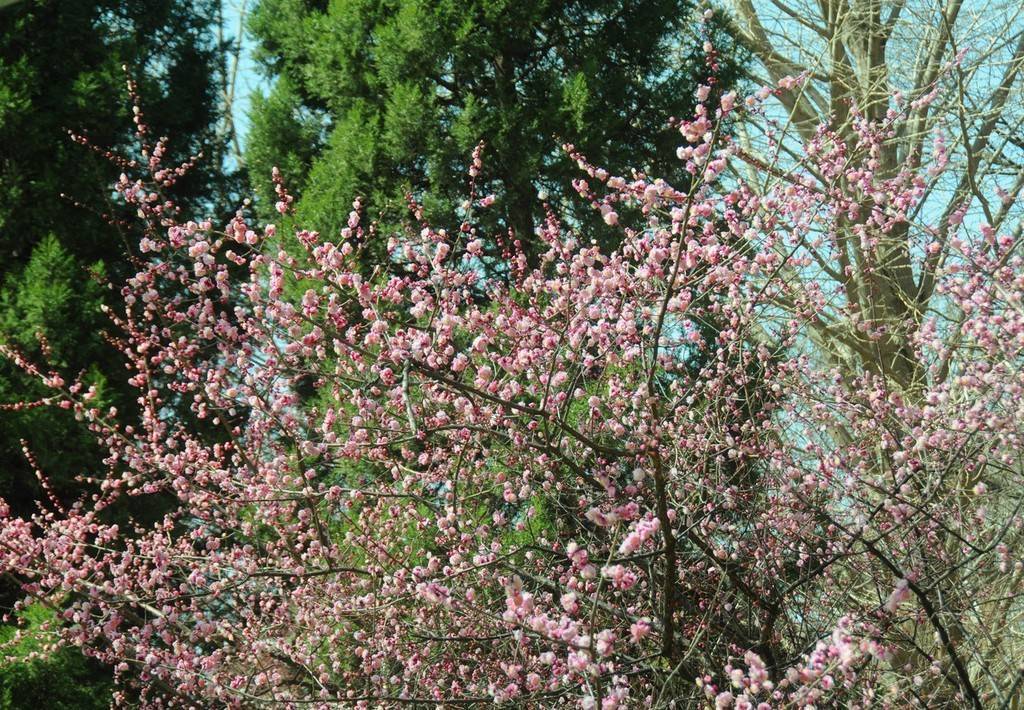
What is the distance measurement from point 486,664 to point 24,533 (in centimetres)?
234

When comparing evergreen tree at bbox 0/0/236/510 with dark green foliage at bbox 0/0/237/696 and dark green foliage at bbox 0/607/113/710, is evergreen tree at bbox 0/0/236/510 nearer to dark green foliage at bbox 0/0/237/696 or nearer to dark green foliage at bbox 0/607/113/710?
dark green foliage at bbox 0/0/237/696

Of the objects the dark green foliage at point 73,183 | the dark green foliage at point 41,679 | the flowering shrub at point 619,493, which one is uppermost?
the dark green foliage at point 73,183

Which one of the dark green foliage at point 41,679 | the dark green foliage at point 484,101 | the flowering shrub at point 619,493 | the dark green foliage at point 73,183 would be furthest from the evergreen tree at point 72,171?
the flowering shrub at point 619,493

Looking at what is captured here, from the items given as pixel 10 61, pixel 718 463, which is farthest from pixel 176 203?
pixel 718 463

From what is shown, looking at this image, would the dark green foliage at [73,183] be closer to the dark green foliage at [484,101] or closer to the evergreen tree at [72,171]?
the evergreen tree at [72,171]

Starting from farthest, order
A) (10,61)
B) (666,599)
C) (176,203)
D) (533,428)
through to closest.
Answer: (176,203)
(10,61)
(533,428)
(666,599)

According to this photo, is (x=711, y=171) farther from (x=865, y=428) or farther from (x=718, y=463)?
(x=865, y=428)

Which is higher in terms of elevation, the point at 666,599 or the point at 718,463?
the point at 718,463

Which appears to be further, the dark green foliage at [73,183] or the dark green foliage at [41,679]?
the dark green foliage at [73,183]

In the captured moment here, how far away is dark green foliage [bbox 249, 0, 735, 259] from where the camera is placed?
21.0 ft

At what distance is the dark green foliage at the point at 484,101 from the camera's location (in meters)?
6.41

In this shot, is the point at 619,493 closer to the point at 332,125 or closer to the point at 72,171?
the point at 332,125

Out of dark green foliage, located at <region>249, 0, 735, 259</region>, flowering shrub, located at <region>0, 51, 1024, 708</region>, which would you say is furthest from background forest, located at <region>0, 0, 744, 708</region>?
flowering shrub, located at <region>0, 51, 1024, 708</region>

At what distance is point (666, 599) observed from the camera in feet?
7.78
